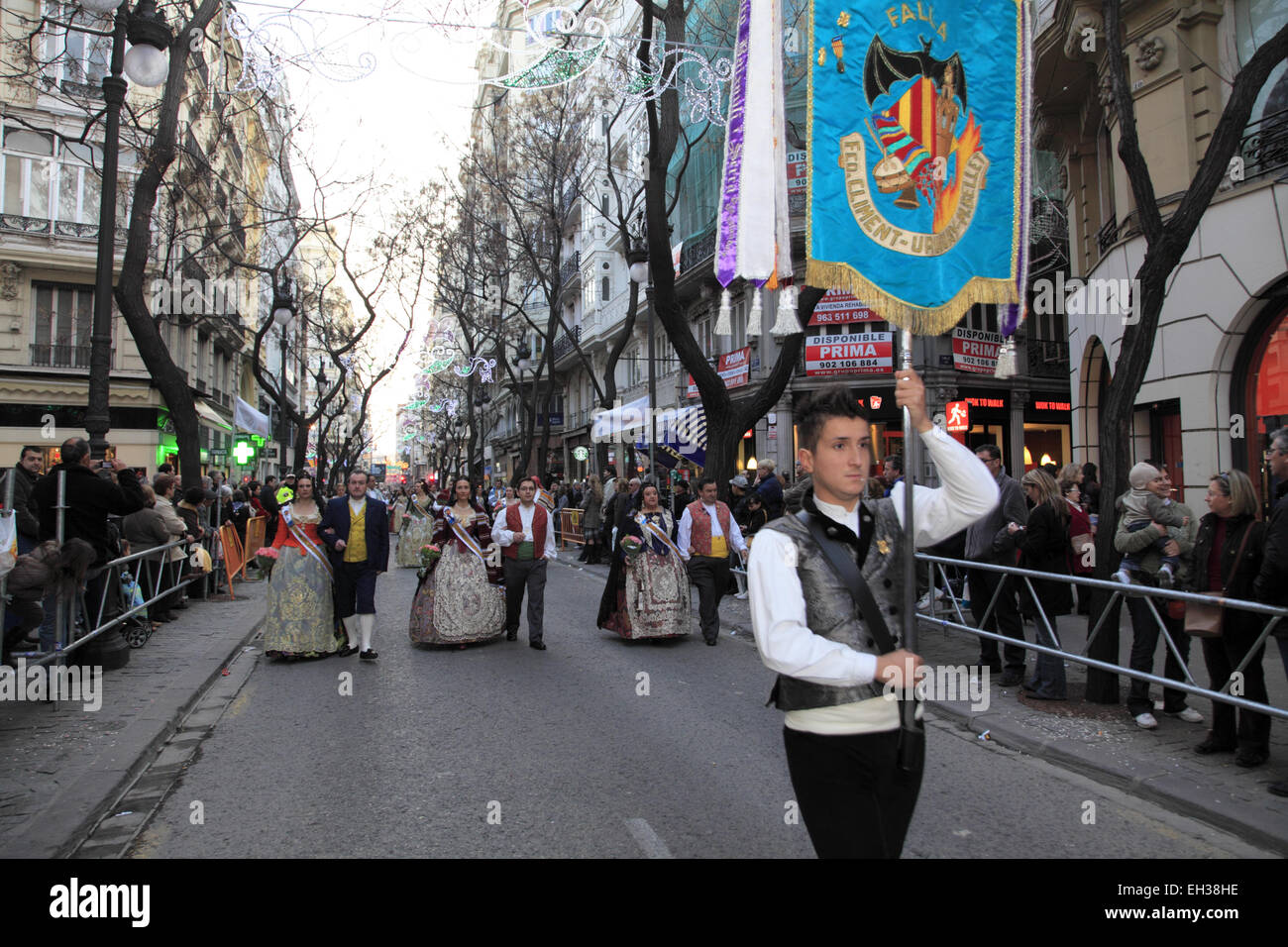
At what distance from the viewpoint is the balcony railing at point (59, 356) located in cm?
2603

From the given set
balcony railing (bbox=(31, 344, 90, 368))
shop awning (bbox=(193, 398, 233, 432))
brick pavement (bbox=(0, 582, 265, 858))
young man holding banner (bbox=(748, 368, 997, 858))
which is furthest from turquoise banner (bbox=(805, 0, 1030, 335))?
shop awning (bbox=(193, 398, 233, 432))

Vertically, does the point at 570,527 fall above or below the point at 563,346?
below

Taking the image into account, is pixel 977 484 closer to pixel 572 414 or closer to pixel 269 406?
pixel 572 414

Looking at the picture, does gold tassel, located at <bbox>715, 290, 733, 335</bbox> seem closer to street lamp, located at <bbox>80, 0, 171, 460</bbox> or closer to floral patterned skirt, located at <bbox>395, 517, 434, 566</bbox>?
street lamp, located at <bbox>80, 0, 171, 460</bbox>

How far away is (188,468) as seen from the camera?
46.7ft

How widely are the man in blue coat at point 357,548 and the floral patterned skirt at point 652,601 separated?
274 centimetres

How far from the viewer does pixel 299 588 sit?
369 inches

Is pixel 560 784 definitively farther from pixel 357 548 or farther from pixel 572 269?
pixel 572 269

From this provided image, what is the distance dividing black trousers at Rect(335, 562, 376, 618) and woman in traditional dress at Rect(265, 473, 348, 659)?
0.62ft

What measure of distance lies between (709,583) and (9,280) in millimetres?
25120

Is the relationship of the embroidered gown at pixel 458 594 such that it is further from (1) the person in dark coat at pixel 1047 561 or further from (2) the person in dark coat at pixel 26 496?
(1) the person in dark coat at pixel 1047 561

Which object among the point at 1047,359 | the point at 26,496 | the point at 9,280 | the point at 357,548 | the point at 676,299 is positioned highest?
the point at 9,280

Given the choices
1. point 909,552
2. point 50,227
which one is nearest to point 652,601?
point 909,552
